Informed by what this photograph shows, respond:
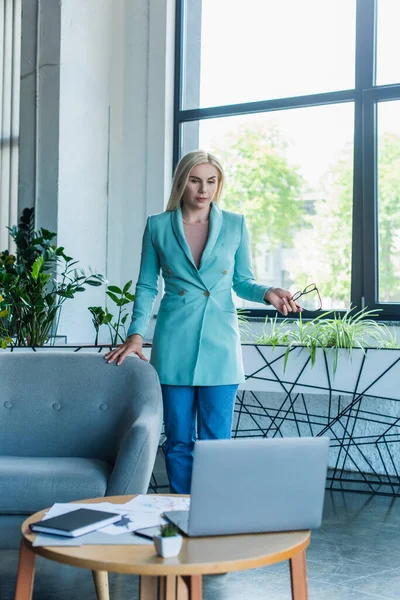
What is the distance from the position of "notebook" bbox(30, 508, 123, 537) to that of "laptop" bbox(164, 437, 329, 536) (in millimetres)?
175

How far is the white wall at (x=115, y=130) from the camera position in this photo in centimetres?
506

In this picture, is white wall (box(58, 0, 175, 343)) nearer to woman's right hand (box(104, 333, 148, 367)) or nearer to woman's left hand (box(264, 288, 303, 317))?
woman's right hand (box(104, 333, 148, 367))

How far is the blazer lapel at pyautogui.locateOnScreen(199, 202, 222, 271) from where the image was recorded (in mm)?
2631

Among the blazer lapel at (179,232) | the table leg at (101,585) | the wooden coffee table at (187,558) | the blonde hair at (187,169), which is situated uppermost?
the blonde hair at (187,169)

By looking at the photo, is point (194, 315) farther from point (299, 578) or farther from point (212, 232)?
point (299, 578)

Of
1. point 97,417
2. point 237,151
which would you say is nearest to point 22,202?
point 237,151

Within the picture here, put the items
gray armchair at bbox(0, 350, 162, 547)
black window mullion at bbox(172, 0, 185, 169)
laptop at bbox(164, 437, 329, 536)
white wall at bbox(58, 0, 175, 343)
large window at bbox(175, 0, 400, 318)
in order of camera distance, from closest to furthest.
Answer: laptop at bbox(164, 437, 329, 536), gray armchair at bbox(0, 350, 162, 547), large window at bbox(175, 0, 400, 318), white wall at bbox(58, 0, 175, 343), black window mullion at bbox(172, 0, 185, 169)

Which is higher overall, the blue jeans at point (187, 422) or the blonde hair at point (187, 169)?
the blonde hair at point (187, 169)

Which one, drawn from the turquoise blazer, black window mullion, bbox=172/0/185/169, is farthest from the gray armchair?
black window mullion, bbox=172/0/185/169

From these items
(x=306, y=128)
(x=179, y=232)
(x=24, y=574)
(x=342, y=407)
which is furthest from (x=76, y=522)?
(x=306, y=128)

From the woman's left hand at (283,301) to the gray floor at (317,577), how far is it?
0.92m

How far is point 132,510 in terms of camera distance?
1.77 m

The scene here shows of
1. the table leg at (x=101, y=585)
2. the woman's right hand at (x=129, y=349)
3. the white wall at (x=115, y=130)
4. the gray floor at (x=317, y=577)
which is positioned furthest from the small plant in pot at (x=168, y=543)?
the white wall at (x=115, y=130)

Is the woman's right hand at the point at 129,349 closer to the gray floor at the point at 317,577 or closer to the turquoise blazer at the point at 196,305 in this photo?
the turquoise blazer at the point at 196,305
